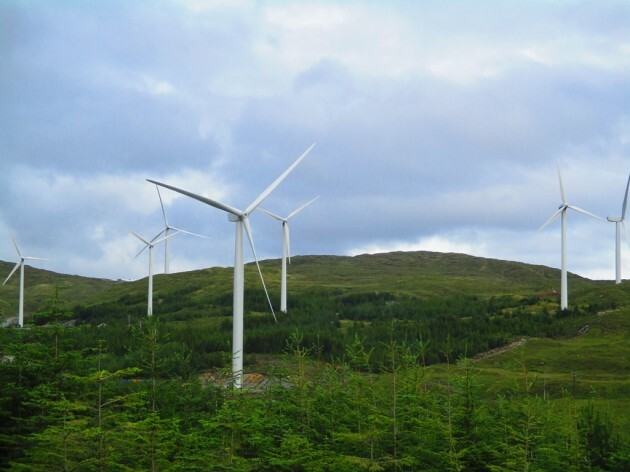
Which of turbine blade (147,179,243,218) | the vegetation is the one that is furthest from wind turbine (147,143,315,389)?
the vegetation

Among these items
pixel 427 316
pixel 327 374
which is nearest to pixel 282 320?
pixel 427 316

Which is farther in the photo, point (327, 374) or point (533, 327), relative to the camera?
point (533, 327)

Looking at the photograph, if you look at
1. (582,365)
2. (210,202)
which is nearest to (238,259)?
(210,202)

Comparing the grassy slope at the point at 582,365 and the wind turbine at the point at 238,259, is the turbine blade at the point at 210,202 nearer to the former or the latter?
the wind turbine at the point at 238,259

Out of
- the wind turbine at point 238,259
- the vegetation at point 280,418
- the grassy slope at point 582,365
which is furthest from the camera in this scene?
the grassy slope at point 582,365

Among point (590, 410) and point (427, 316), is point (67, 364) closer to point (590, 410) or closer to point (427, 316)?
point (590, 410)

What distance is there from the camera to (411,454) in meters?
25.4

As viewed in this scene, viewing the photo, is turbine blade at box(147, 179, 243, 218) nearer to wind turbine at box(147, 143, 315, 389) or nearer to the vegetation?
wind turbine at box(147, 143, 315, 389)

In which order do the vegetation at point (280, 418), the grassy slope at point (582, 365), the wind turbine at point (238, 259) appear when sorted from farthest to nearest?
the grassy slope at point (582, 365), the wind turbine at point (238, 259), the vegetation at point (280, 418)

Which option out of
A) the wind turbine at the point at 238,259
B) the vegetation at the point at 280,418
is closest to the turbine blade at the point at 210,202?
the wind turbine at the point at 238,259

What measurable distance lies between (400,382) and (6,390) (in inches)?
634

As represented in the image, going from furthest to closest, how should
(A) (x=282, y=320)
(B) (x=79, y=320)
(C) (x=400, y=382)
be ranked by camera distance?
(B) (x=79, y=320) < (A) (x=282, y=320) < (C) (x=400, y=382)

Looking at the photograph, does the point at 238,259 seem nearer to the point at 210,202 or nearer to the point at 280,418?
the point at 210,202

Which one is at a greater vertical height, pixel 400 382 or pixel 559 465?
pixel 400 382
